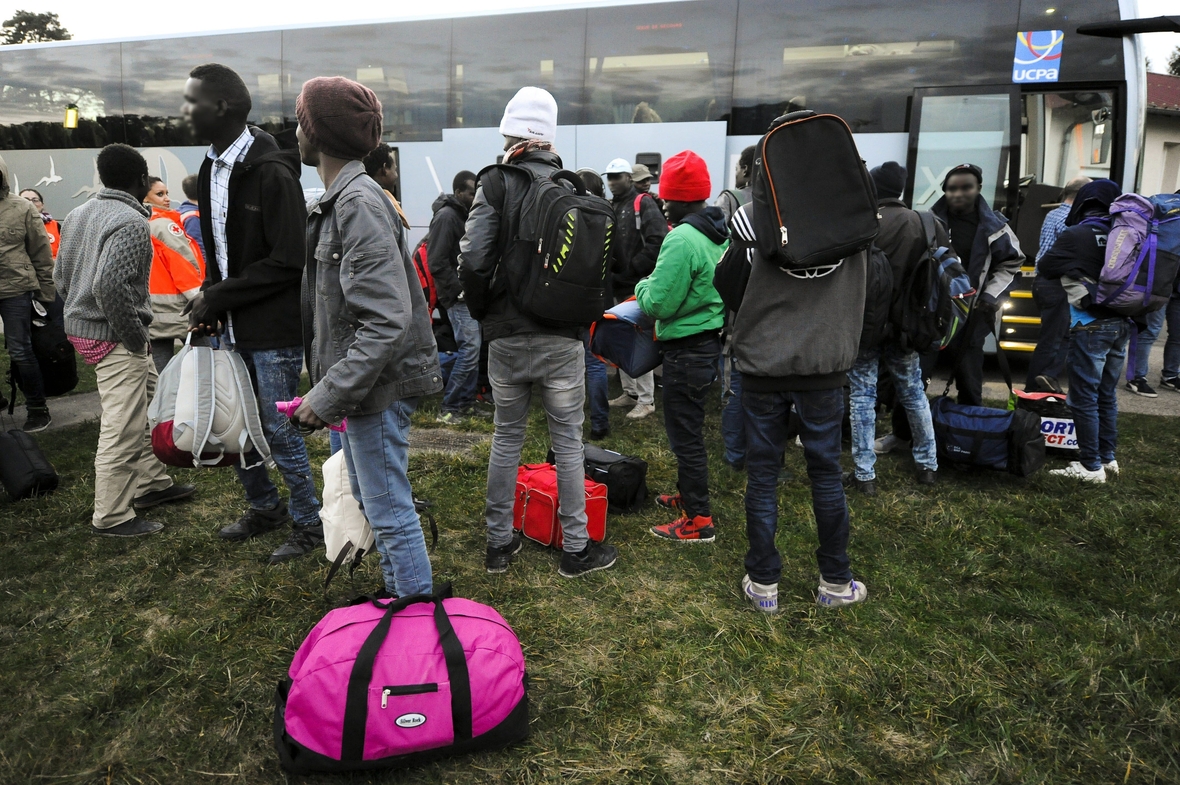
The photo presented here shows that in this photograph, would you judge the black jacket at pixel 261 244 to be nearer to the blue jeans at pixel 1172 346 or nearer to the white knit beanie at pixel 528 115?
the white knit beanie at pixel 528 115

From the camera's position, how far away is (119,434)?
3.76 m

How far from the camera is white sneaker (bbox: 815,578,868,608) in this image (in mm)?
3057

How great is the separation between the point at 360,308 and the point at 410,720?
120 cm

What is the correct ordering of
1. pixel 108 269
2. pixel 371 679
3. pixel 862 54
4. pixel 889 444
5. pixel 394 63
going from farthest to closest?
Result: 1. pixel 394 63
2. pixel 862 54
3. pixel 889 444
4. pixel 108 269
5. pixel 371 679

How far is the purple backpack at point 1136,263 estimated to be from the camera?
421 cm

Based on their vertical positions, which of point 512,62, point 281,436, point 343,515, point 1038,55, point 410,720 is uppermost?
point 512,62

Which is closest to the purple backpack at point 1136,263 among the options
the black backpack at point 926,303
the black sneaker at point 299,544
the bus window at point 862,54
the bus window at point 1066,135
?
the black backpack at point 926,303

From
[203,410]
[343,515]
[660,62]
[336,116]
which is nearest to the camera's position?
[336,116]

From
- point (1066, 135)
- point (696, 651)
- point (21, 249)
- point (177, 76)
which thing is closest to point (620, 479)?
point (696, 651)

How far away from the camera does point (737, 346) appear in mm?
2883

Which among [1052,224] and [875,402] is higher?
[1052,224]

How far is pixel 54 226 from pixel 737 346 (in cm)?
872

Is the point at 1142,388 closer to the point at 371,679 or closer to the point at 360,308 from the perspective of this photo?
the point at 360,308

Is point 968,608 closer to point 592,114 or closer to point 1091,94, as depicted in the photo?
point 1091,94
